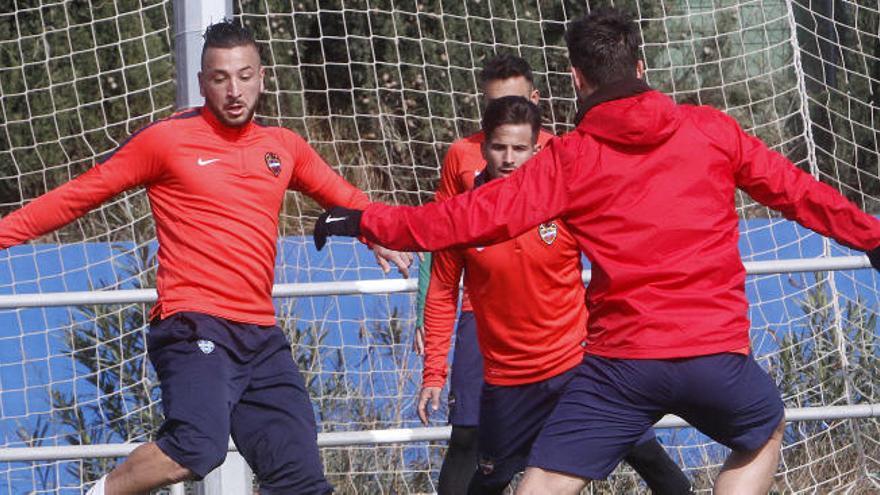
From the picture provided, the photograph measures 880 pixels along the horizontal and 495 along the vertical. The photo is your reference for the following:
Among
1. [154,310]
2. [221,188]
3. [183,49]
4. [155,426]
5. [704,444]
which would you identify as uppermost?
[183,49]

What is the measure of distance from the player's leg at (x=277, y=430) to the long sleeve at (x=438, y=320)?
0.63 meters

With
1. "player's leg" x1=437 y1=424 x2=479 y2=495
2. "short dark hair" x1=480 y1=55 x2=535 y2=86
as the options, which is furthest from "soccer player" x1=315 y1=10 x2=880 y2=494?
"short dark hair" x1=480 y1=55 x2=535 y2=86

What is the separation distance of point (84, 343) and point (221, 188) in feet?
8.12

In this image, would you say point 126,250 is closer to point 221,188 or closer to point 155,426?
point 155,426

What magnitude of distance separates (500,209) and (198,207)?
1366mm

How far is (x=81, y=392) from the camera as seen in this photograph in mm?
7590

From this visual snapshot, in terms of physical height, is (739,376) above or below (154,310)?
below

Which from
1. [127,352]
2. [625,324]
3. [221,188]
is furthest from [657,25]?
[625,324]

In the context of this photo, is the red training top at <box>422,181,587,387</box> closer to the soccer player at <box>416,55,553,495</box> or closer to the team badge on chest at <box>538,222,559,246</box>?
the team badge on chest at <box>538,222,559,246</box>

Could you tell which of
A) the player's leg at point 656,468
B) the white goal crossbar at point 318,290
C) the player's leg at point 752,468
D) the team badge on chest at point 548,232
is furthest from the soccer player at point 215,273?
the player's leg at point 752,468

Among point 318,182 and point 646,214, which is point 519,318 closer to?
point 318,182

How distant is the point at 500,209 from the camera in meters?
4.40

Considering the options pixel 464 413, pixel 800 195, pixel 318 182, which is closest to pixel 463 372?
pixel 464 413

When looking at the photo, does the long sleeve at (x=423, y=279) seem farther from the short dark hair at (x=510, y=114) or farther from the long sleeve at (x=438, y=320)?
the short dark hair at (x=510, y=114)
